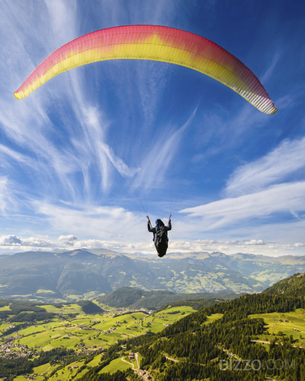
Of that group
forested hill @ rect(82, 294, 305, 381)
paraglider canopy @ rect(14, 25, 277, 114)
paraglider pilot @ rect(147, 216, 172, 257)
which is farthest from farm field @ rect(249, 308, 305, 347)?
paraglider canopy @ rect(14, 25, 277, 114)

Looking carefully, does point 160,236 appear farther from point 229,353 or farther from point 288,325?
point 288,325

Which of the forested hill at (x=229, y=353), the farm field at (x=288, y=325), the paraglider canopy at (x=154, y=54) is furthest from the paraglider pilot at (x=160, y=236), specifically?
the farm field at (x=288, y=325)

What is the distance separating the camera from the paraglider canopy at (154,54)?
12.8m

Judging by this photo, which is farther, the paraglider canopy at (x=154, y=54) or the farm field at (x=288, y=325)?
the farm field at (x=288, y=325)

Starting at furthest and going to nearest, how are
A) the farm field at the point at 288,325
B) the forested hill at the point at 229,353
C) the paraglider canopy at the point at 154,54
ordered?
the farm field at the point at 288,325, the forested hill at the point at 229,353, the paraglider canopy at the point at 154,54

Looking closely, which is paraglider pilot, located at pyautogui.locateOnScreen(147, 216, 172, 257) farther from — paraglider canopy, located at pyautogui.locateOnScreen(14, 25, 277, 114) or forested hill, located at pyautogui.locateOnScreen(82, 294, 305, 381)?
forested hill, located at pyautogui.locateOnScreen(82, 294, 305, 381)

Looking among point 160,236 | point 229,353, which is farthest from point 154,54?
point 229,353

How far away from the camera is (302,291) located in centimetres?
16100

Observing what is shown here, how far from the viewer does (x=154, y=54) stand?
46.0 feet

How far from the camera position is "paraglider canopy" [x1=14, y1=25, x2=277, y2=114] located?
1282 cm

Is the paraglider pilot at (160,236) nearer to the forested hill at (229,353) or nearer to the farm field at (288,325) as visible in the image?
the forested hill at (229,353)

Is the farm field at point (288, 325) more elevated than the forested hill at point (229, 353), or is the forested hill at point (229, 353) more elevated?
the farm field at point (288, 325)

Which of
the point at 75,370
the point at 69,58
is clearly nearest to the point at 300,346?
the point at 69,58

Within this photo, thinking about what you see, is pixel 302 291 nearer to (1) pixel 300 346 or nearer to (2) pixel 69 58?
(1) pixel 300 346
